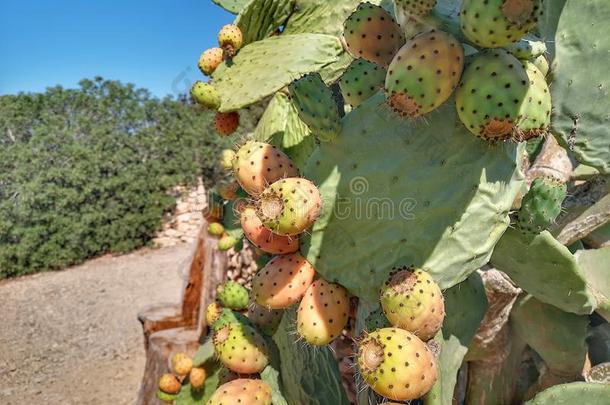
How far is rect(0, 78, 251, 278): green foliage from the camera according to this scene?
600 cm

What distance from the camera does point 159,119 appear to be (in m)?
7.29

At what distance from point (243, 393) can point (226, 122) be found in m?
0.79

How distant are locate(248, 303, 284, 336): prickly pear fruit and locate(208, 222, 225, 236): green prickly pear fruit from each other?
1.28 metres

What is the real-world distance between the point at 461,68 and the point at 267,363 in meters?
0.80

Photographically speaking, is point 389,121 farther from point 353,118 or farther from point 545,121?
point 545,121

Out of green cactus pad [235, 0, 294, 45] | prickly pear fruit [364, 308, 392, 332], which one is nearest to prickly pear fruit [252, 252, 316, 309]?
prickly pear fruit [364, 308, 392, 332]

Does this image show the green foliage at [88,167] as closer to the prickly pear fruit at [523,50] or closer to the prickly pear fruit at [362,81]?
the prickly pear fruit at [362,81]

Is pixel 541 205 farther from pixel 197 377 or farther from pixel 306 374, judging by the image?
pixel 197 377

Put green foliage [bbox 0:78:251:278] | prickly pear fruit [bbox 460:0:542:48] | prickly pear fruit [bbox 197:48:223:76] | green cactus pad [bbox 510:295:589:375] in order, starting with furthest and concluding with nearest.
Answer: green foliage [bbox 0:78:251:278], prickly pear fruit [bbox 197:48:223:76], green cactus pad [bbox 510:295:589:375], prickly pear fruit [bbox 460:0:542:48]

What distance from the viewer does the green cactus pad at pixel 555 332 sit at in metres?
1.33

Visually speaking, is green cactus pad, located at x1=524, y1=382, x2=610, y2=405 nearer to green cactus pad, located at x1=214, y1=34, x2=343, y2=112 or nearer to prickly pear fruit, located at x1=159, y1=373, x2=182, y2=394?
green cactus pad, located at x1=214, y1=34, x2=343, y2=112

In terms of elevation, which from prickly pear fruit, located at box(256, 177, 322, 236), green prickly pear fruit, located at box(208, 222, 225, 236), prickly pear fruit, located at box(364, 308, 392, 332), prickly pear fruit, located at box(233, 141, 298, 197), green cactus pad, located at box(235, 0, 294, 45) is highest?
green cactus pad, located at box(235, 0, 294, 45)

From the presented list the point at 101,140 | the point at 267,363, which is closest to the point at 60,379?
the point at 267,363

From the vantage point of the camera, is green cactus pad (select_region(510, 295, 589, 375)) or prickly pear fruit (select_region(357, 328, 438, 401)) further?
green cactus pad (select_region(510, 295, 589, 375))
